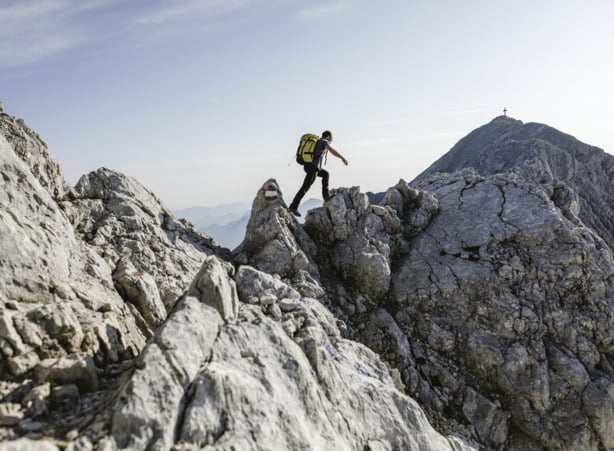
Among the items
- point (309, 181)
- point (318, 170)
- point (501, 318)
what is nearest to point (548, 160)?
point (501, 318)

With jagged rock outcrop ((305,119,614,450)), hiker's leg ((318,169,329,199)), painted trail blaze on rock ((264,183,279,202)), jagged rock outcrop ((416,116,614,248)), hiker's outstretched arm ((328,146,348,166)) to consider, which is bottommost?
jagged rock outcrop ((305,119,614,450))

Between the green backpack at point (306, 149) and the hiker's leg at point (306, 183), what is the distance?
1.32 feet

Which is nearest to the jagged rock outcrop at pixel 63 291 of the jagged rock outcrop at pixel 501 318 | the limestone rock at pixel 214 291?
the limestone rock at pixel 214 291

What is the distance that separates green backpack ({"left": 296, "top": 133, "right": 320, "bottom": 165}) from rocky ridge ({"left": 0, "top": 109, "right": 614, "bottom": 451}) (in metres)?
2.12

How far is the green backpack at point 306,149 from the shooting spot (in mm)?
20172

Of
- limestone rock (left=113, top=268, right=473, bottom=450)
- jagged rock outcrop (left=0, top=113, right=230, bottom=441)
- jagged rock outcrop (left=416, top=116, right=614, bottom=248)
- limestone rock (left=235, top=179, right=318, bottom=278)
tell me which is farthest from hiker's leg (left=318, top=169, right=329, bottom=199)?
jagged rock outcrop (left=416, top=116, right=614, bottom=248)

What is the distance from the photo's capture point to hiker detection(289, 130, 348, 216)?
66.1ft

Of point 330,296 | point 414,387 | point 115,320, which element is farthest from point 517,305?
point 115,320

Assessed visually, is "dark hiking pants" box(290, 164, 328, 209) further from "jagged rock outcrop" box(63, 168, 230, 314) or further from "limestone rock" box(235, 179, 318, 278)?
"jagged rock outcrop" box(63, 168, 230, 314)

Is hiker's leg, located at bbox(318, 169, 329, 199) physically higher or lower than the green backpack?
lower

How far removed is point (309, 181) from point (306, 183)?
239 millimetres

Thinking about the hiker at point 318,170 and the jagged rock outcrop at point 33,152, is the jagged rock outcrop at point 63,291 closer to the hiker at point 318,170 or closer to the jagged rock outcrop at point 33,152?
the jagged rock outcrop at point 33,152

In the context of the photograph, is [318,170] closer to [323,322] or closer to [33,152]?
[323,322]

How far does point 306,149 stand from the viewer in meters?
20.3
